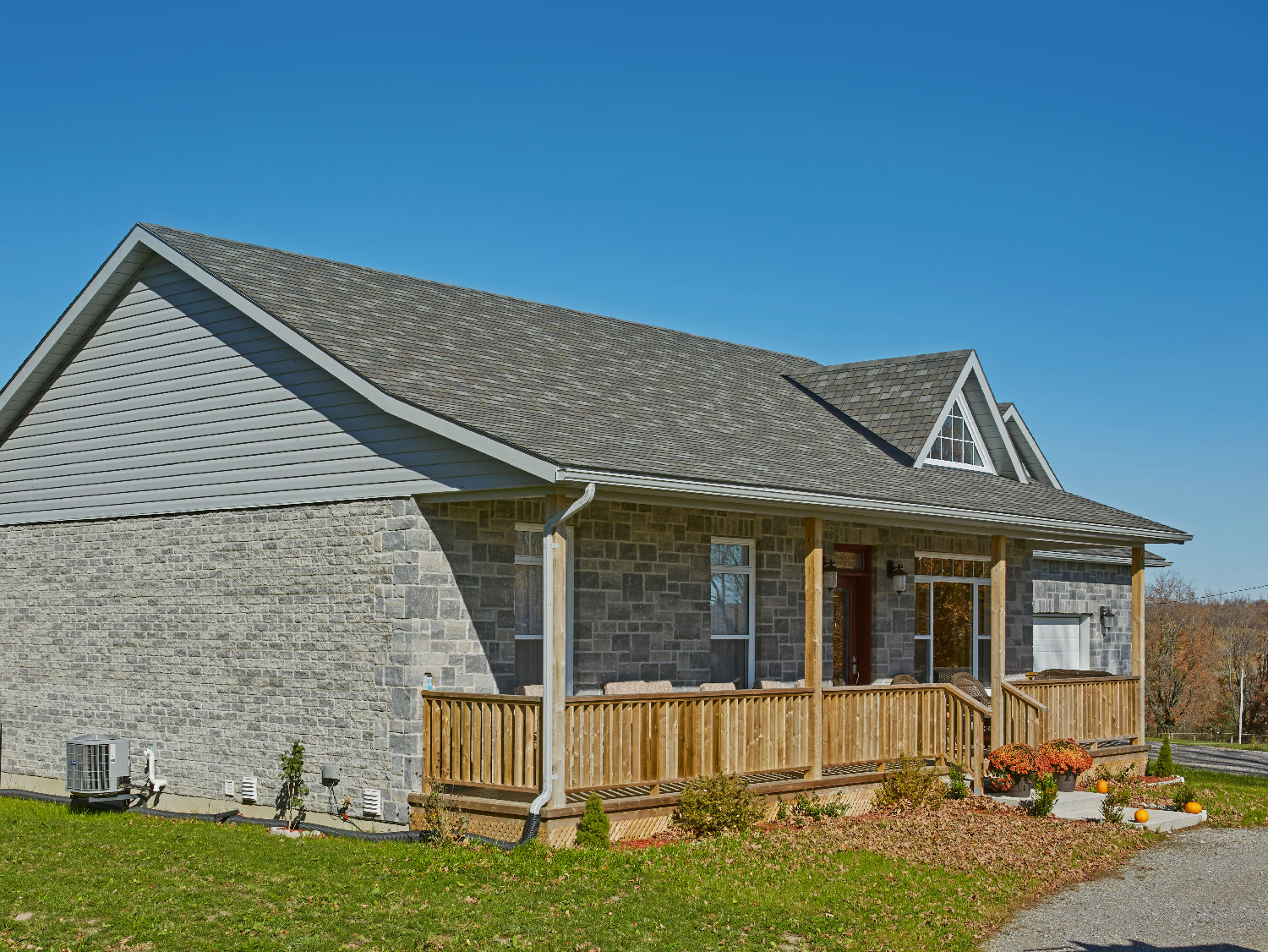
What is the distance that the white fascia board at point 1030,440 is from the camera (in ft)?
67.9

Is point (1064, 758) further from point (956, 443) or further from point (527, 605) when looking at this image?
point (527, 605)

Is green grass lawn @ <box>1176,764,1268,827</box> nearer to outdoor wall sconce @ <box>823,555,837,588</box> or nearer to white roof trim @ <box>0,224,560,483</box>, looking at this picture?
outdoor wall sconce @ <box>823,555,837,588</box>

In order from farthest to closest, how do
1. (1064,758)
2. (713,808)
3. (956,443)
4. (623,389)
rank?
(956,443), (623,389), (1064,758), (713,808)

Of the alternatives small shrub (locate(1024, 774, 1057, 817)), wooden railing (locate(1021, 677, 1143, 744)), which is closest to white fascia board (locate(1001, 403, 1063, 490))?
wooden railing (locate(1021, 677, 1143, 744))

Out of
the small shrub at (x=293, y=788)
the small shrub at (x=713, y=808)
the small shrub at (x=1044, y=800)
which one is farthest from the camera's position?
the small shrub at (x=1044, y=800)

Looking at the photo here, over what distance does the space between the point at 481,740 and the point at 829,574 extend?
645 centimetres

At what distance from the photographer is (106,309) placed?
15961 mm

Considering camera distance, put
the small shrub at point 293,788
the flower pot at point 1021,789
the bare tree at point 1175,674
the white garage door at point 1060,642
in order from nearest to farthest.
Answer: the small shrub at point 293,788, the flower pot at point 1021,789, the white garage door at point 1060,642, the bare tree at point 1175,674

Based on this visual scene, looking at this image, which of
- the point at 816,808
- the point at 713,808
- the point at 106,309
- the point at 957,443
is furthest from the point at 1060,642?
the point at 106,309

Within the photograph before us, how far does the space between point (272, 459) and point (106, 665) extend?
151 inches

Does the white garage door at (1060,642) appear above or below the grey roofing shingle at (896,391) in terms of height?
below

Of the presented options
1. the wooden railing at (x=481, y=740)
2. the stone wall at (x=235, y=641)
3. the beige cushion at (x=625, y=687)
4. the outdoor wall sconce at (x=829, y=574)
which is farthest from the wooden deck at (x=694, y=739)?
the outdoor wall sconce at (x=829, y=574)

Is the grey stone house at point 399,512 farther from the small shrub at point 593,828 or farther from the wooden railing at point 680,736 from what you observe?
the small shrub at point 593,828

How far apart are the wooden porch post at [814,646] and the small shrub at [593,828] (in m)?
3.18
